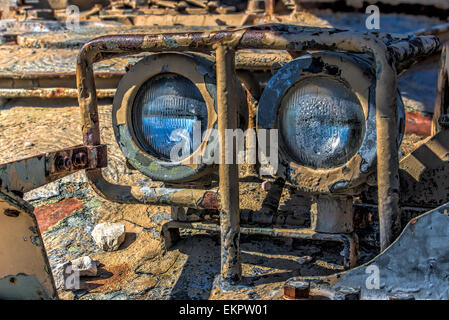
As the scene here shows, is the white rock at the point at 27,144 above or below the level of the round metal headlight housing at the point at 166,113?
below

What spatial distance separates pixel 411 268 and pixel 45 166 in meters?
1.32

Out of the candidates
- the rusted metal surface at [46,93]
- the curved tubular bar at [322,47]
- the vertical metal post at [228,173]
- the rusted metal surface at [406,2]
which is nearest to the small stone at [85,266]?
the vertical metal post at [228,173]

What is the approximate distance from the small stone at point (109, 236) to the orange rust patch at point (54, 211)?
0.27 metres

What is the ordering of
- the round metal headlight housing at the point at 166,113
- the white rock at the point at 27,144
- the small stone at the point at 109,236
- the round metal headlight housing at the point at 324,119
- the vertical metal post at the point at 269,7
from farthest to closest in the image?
the vertical metal post at the point at 269,7
the white rock at the point at 27,144
the small stone at the point at 109,236
the round metal headlight housing at the point at 166,113
the round metal headlight housing at the point at 324,119

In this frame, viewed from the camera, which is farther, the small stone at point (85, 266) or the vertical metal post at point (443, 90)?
the vertical metal post at point (443, 90)

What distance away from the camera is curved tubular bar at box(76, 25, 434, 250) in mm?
1682

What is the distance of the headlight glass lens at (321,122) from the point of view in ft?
6.04

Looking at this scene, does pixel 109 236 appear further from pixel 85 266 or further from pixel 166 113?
pixel 166 113

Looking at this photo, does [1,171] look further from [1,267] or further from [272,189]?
[272,189]

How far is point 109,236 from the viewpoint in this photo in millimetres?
2379

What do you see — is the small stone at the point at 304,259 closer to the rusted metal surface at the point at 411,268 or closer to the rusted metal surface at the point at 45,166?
the rusted metal surface at the point at 411,268

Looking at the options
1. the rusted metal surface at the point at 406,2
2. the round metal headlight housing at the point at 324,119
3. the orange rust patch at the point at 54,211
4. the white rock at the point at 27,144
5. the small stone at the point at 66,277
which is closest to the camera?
the round metal headlight housing at the point at 324,119

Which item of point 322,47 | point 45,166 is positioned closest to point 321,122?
point 322,47

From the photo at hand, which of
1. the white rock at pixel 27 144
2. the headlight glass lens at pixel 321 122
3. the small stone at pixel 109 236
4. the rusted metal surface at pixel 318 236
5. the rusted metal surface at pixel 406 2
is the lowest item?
the small stone at pixel 109 236
